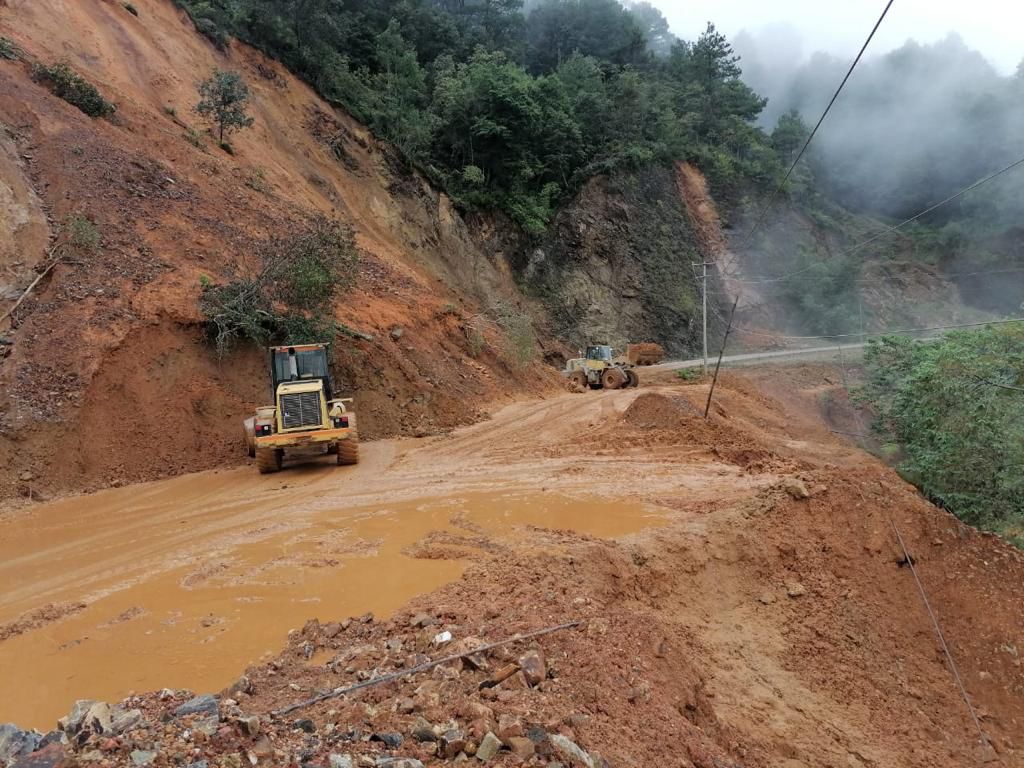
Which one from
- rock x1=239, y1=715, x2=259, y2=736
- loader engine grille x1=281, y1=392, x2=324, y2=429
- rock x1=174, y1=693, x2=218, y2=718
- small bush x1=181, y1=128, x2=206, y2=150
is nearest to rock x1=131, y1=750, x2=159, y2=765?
rock x1=239, y1=715, x2=259, y2=736

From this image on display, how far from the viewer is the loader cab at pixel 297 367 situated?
13555 millimetres

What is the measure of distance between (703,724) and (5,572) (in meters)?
8.99

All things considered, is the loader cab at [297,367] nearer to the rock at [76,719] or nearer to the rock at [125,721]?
the rock at [76,719]

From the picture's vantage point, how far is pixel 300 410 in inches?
511

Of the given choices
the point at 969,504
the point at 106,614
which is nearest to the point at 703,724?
the point at 106,614

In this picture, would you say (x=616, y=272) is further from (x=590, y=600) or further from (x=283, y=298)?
(x=590, y=600)

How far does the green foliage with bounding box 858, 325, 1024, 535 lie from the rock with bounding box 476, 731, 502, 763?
1067cm

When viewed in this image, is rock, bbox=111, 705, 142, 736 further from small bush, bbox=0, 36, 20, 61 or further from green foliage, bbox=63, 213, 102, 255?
small bush, bbox=0, 36, 20, 61

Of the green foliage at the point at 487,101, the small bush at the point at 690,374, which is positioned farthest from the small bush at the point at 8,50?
the small bush at the point at 690,374

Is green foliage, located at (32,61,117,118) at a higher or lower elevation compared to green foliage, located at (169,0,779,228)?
lower

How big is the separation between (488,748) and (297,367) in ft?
37.6

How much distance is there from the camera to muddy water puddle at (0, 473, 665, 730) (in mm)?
5527

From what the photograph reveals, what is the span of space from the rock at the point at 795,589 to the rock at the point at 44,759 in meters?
7.60

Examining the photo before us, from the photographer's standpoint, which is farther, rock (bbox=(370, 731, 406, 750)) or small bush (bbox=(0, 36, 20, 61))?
small bush (bbox=(0, 36, 20, 61))
